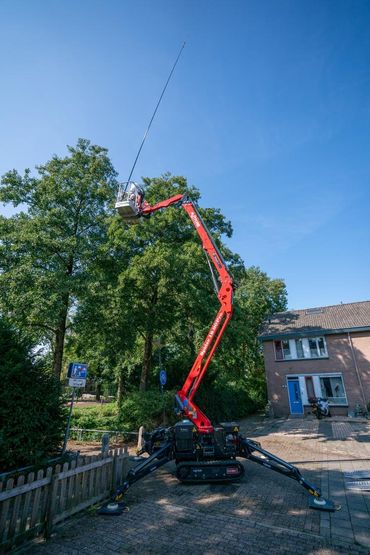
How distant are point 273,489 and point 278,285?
33.2 meters

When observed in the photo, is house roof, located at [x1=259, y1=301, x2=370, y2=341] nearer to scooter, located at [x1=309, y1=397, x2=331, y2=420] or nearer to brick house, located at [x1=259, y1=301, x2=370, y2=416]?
brick house, located at [x1=259, y1=301, x2=370, y2=416]

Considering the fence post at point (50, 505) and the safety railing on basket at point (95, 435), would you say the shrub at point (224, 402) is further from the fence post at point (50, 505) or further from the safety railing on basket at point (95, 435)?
the fence post at point (50, 505)

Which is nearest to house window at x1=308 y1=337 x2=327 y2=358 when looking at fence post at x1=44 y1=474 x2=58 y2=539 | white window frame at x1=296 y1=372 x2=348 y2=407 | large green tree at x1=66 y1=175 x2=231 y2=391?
white window frame at x1=296 y1=372 x2=348 y2=407

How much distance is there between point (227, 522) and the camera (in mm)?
5316

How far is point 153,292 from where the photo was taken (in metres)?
16.0

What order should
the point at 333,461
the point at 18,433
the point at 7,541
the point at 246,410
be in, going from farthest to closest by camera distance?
1. the point at 246,410
2. the point at 333,461
3. the point at 18,433
4. the point at 7,541

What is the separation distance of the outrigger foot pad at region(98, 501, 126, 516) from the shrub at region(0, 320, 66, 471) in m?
1.62

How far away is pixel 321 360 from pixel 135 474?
724 inches

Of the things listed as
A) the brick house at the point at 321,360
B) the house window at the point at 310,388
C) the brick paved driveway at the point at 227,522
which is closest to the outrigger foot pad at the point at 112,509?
the brick paved driveway at the point at 227,522

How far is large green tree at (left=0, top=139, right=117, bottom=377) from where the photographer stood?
12.7 meters

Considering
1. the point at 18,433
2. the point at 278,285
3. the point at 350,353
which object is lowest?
the point at 18,433

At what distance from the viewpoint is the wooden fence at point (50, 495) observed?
14.7 feet

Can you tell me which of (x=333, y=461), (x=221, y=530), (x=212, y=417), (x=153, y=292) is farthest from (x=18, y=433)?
(x=212, y=417)

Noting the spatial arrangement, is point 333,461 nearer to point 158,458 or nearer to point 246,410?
point 158,458
